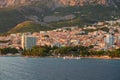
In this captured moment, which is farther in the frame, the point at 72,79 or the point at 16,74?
the point at 16,74

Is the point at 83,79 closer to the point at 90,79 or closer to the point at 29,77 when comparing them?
the point at 90,79

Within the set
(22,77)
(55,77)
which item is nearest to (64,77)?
(55,77)

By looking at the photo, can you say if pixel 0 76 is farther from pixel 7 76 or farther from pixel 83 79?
pixel 83 79

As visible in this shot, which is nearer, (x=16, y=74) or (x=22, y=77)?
(x=22, y=77)

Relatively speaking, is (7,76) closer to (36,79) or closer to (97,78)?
(36,79)

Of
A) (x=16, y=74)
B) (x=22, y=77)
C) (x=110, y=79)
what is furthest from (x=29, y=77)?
(x=110, y=79)

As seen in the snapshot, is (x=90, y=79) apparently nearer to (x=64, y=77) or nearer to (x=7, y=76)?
(x=64, y=77)

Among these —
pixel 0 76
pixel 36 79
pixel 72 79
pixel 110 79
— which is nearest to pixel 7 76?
pixel 0 76
